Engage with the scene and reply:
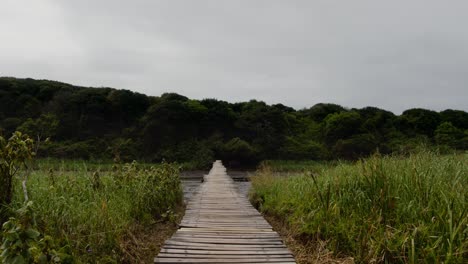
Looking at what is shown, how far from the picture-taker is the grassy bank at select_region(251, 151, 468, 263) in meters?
2.79

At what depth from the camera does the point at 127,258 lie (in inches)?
135

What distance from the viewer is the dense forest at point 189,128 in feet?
95.2

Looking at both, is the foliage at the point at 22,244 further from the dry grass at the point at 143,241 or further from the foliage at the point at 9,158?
the dry grass at the point at 143,241

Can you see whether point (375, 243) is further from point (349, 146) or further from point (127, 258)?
point (349, 146)

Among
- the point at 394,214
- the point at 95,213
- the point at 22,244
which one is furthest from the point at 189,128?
the point at 22,244

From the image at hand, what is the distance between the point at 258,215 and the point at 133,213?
1.97 m

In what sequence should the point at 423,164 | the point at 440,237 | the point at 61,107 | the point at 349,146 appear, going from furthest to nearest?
the point at 61,107
the point at 349,146
the point at 423,164
the point at 440,237

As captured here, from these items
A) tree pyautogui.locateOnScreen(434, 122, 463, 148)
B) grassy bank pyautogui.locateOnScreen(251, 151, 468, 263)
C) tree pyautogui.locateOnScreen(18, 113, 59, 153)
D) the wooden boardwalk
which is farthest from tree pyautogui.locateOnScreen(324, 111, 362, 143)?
grassy bank pyautogui.locateOnScreen(251, 151, 468, 263)

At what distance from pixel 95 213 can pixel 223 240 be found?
138 cm

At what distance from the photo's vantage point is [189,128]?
109 ft

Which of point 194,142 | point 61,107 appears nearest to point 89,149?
point 61,107

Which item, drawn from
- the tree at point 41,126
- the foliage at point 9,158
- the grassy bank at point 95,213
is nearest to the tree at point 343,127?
the tree at point 41,126

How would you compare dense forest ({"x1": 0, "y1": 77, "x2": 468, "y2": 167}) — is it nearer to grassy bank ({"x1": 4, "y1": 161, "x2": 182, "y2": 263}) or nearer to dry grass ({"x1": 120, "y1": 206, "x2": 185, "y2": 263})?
grassy bank ({"x1": 4, "y1": 161, "x2": 182, "y2": 263})

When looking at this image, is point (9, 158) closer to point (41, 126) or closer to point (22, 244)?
point (22, 244)
